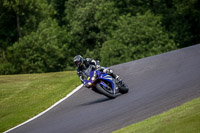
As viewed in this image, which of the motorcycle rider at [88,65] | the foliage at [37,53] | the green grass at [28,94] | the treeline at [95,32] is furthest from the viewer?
the foliage at [37,53]

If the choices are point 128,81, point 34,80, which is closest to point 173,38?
point 34,80

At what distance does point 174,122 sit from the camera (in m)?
8.70

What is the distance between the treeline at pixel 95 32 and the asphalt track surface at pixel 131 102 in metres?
23.1

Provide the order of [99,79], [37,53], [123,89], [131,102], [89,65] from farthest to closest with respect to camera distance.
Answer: [37,53]
[123,89]
[89,65]
[99,79]
[131,102]

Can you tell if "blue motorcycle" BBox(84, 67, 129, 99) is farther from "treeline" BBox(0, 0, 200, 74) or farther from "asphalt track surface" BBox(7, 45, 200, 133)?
"treeline" BBox(0, 0, 200, 74)

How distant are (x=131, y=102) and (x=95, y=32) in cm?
3708

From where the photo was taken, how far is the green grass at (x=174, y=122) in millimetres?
8031

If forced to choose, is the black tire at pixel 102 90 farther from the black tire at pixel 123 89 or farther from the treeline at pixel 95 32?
the treeline at pixel 95 32

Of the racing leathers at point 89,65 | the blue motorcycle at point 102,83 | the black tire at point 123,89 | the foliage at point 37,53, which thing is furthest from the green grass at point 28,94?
the foliage at point 37,53

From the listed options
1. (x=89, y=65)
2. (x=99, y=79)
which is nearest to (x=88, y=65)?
(x=89, y=65)

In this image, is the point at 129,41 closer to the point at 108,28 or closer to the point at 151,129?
the point at 108,28

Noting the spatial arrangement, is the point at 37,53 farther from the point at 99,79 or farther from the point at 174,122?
the point at 174,122

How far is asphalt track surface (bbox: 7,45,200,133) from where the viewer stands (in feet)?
36.9

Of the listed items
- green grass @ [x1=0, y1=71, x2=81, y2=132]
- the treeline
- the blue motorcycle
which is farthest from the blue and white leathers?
the treeline
